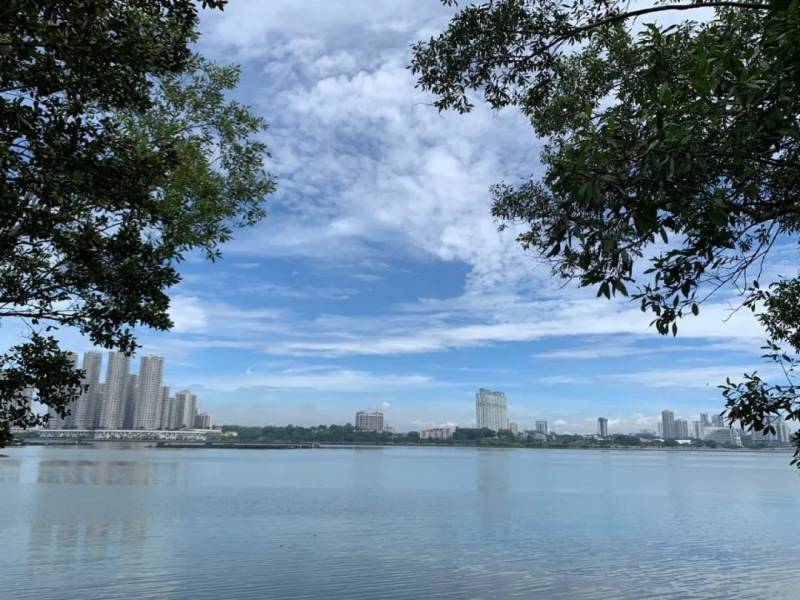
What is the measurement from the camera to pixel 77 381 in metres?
8.21

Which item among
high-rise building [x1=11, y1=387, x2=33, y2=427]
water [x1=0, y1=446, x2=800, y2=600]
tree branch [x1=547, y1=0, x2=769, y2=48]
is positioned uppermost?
tree branch [x1=547, y1=0, x2=769, y2=48]

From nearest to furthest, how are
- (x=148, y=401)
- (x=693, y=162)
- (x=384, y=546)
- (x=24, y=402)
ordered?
(x=693, y=162)
(x=24, y=402)
(x=384, y=546)
(x=148, y=401)

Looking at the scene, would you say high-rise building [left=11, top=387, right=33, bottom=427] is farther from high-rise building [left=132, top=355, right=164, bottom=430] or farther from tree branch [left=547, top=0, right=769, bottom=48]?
high-rise building [left=132, top=355, right=164, bottom=430]

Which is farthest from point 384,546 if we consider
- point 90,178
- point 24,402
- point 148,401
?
point 148,401

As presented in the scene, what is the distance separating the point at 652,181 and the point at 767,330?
Answer: 727 centimetres

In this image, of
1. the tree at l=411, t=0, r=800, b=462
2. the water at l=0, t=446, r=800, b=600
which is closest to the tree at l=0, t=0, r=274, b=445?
the tree at l=411, t=0, r=800, b=462

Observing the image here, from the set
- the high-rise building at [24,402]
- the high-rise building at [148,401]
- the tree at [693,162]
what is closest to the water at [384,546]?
the high-rise building at [24,402]

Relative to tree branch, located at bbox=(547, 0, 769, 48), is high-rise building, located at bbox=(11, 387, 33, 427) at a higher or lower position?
lower

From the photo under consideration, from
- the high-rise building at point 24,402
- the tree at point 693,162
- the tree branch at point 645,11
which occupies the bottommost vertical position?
the high-rise building at point 24,402

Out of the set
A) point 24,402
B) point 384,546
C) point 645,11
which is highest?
point 645,11

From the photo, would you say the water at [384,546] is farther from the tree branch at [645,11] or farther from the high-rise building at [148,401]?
the high-rise building at [148,401]

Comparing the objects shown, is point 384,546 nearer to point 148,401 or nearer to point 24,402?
point 24,402

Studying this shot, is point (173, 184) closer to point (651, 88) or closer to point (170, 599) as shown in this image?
point (651, 88)

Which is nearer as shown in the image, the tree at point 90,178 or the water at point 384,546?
the tree at point 90,178
